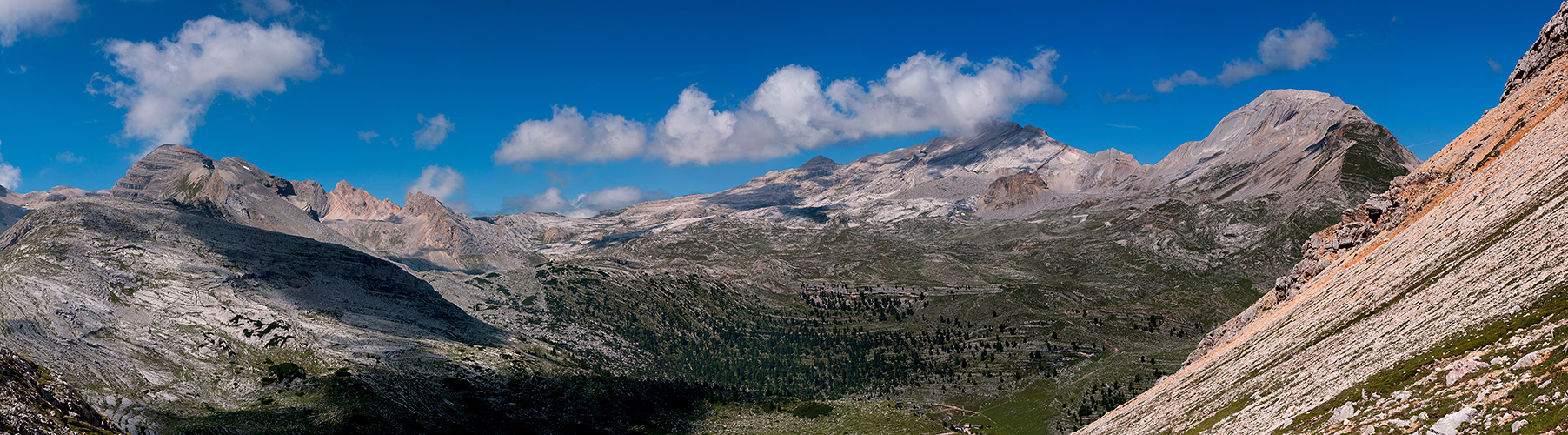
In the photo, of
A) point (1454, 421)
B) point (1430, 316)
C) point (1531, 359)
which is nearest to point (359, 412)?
point (1430, 316)

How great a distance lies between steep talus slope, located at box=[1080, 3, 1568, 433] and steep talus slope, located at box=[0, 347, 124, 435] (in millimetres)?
80571

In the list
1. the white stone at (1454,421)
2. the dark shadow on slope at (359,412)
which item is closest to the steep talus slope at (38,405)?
the white stone at (1454,421)

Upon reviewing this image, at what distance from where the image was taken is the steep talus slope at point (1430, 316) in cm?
3912

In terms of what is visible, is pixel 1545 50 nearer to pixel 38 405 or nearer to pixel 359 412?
pixel 38 405

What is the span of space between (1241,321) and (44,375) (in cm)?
15011

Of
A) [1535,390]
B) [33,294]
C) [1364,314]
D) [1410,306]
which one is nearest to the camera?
[1535,390]

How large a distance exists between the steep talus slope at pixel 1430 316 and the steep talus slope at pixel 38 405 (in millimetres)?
80571

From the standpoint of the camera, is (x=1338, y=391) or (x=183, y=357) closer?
(x=1338, y=391)

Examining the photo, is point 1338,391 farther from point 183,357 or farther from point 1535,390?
point 183,357

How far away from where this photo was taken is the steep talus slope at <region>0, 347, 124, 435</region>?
46.6 m

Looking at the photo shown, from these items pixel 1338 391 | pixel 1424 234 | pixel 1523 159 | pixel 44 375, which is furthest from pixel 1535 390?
pixel 44 375

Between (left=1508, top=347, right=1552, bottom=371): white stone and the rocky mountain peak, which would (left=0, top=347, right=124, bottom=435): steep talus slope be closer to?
(left=1508, top=347, right=1552, bottom=371): white stone

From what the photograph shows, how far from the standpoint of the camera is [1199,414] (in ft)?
239

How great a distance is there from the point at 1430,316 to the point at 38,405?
103 meters
